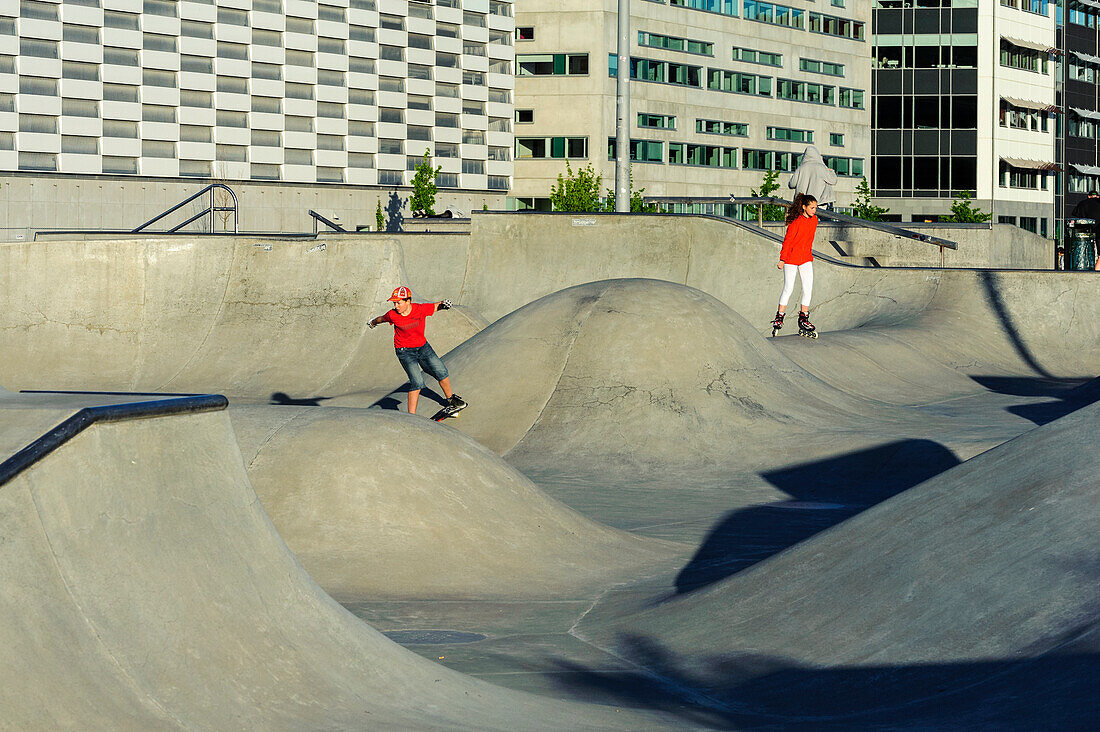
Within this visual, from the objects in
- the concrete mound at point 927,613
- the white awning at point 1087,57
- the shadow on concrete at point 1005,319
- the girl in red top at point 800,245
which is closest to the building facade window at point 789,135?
the white awning at point 1087,57

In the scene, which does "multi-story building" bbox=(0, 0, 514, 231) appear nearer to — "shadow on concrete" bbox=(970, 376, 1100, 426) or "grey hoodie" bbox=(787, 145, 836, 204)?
"grey hoodie" bbox=(787, 145, 836, 204)

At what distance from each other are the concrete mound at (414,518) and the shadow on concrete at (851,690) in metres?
1.62

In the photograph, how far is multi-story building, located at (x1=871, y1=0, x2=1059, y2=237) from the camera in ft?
267

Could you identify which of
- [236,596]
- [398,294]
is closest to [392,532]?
[236,596]

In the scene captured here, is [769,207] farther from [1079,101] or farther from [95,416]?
[1079,101]

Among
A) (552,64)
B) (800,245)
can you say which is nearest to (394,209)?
(552,64)

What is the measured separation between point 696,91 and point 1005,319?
5655 cm

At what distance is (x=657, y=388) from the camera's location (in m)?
12.8

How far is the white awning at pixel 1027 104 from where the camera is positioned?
82750 mm

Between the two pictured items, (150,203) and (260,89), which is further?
(260,89)

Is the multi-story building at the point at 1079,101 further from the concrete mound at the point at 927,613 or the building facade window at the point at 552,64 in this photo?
the concrete mound at the point at 927,613

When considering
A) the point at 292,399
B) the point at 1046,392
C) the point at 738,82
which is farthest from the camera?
the point at 738,82

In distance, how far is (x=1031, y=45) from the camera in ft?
278

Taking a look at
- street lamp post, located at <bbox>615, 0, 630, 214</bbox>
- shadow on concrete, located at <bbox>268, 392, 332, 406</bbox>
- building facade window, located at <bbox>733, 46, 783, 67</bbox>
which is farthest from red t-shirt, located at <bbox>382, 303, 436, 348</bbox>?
building facade window, located at <bbox>733, 46, 783, 67</bbox>
